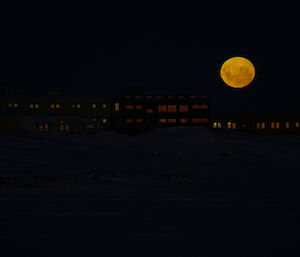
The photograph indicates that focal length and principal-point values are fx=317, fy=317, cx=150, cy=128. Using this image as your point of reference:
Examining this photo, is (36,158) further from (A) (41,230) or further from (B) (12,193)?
(A) (41,230)

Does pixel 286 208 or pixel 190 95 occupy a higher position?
pixel 190 95

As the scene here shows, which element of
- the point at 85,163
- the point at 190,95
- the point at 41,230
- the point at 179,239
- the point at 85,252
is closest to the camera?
the point at 85,252

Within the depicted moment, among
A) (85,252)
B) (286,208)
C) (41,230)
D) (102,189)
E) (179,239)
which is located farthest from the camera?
(102,189)

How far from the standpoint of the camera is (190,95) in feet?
242

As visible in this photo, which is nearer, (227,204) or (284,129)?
(227,204)

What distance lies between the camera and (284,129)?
75812mm

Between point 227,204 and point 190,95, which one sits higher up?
point 190,95

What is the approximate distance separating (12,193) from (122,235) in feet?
15.0

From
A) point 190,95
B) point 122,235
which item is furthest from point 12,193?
point 190,95

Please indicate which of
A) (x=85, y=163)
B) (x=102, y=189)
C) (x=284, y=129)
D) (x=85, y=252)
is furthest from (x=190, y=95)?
(x=85, y=252)

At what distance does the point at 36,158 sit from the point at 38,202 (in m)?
8.64

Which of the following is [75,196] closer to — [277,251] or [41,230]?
[41,230]

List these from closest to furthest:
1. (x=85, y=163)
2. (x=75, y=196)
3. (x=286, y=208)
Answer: (x=286, y=208)
(x=75, y=196)
(x=85, y=163)

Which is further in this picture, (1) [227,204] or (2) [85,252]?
(1) [227,204]
